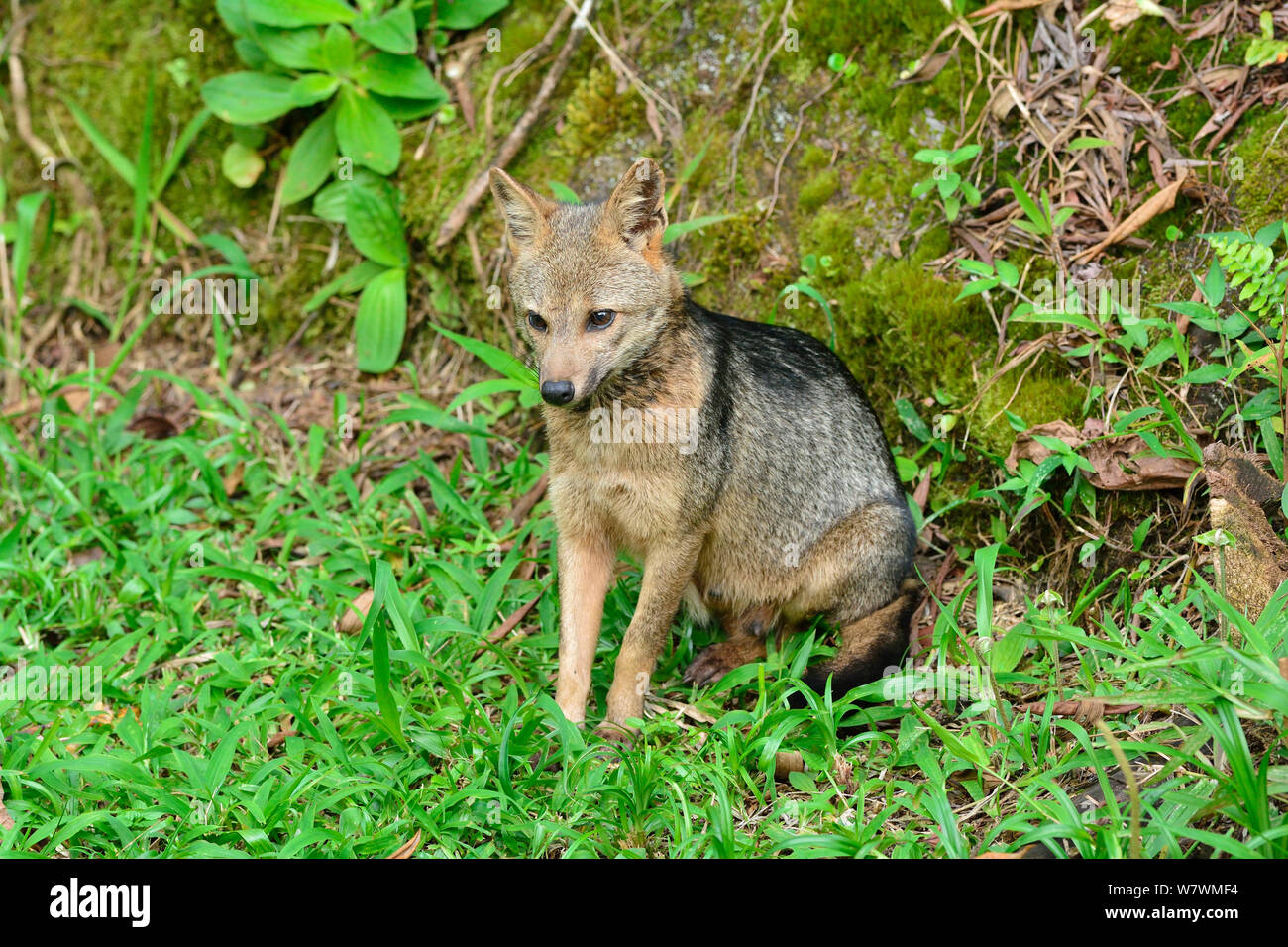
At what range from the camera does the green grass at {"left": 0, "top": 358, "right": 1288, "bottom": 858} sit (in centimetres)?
359

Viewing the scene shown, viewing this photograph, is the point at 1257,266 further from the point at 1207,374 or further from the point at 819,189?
the point at 819,189

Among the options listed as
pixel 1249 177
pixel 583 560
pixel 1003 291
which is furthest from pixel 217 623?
pixel 1249 177

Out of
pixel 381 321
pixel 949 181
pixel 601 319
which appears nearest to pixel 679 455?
pixel 601 319

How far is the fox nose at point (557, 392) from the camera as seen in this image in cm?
423

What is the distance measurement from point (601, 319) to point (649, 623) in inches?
50.6

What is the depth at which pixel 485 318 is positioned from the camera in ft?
21.7

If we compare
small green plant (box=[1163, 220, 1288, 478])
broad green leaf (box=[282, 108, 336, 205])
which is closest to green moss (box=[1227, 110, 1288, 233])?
small green plant (box=[1163, 220, 1288, 478])

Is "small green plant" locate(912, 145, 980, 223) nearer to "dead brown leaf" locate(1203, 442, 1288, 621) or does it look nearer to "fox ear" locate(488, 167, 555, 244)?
"dead brown leaf" locate(1203, 442, 1288, 621)

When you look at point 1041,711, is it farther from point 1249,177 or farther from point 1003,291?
point 1249,177

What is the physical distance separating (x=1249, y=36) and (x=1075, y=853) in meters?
3.80

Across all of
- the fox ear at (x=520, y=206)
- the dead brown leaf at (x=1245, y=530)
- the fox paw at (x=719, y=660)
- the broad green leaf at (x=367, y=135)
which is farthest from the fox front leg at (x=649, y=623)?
the broad green leaf at (x=367, y=135)

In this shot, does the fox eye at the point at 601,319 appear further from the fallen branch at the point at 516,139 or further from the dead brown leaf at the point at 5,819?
the dead brown leaf at the point at 5,819

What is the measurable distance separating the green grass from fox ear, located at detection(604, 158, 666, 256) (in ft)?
5.48

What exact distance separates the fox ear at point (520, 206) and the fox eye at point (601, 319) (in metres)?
0.51
